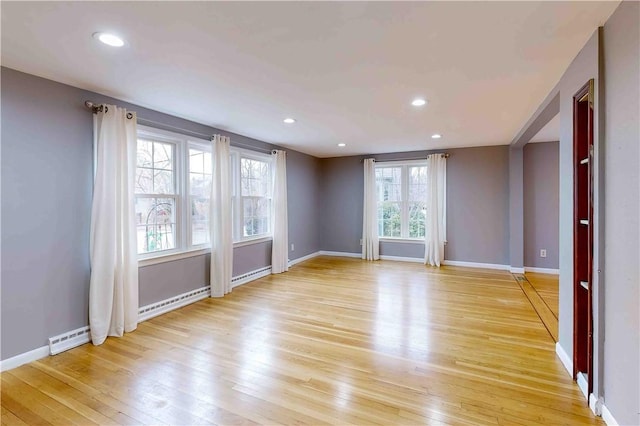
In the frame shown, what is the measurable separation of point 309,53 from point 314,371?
234cm

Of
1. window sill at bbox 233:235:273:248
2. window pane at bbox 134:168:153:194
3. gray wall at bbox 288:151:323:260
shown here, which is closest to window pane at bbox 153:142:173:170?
window pane at bbox 134:168:153:194

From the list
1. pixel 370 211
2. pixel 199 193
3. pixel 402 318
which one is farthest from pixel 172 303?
pixel 370 211

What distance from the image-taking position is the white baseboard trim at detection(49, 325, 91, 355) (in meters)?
2.54

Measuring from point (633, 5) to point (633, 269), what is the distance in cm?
129

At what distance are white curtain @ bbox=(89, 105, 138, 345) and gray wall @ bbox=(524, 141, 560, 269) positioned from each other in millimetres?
6214

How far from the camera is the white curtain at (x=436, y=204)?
5832 mm

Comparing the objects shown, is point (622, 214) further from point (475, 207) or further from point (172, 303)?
point (475, 207)

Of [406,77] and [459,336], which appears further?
[459,336]

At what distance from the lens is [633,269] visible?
1456 millimetres

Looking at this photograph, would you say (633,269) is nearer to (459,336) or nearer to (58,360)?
(459,336)

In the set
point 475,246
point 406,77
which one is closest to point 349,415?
point 406,77

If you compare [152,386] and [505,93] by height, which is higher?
[505,93]

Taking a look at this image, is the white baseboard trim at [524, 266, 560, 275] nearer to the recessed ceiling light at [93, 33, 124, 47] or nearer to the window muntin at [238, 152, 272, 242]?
the window muntin at [238, 152, 272, 242]

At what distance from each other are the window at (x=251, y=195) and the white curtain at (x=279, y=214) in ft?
0.50
